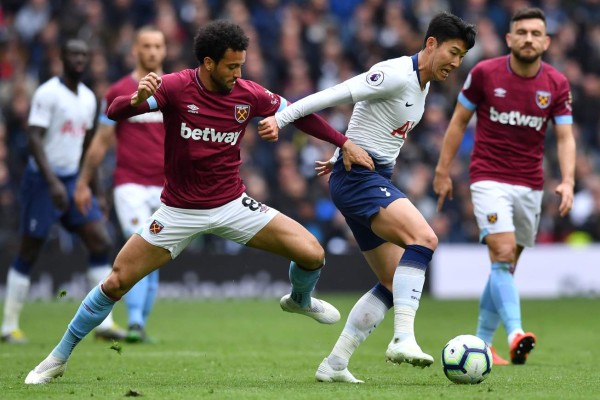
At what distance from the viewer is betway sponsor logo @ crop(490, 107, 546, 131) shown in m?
10.6

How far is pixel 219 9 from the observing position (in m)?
23.5

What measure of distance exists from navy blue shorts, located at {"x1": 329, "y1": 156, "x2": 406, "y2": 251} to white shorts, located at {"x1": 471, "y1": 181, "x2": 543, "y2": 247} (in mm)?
2029

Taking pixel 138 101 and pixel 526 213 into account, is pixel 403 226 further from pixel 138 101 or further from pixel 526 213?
pixel 526 213

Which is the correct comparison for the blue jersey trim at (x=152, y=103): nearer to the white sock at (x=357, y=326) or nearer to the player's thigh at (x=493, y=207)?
the white sock at (x=357, y=326)

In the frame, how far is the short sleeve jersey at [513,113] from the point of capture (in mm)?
10547

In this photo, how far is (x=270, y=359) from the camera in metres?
10.5

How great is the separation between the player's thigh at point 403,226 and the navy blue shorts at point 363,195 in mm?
66

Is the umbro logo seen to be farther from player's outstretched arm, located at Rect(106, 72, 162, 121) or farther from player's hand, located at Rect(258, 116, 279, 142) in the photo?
player's outstretched arm, located at Rect(106, 72, 162, 121)

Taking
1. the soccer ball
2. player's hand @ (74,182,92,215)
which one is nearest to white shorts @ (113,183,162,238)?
player's hand @ (74,182,92,215)

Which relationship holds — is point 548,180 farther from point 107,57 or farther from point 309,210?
point 107,57

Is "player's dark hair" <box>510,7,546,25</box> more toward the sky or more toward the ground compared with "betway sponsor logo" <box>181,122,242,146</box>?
more toward the sky

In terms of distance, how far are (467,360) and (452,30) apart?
7.59ft

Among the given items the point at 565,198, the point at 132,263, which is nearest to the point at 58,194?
the point at 132,263

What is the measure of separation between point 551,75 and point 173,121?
402 centimetres
